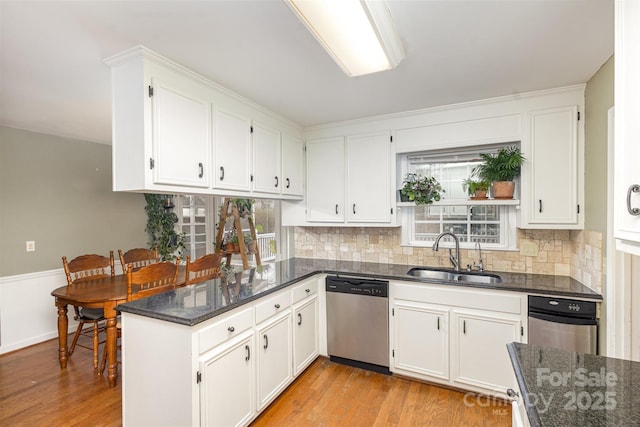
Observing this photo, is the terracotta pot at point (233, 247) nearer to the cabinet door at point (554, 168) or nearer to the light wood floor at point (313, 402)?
the light wood floor at point (313, 402)

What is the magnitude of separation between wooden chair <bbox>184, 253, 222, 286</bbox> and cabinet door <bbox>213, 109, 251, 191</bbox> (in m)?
0.68

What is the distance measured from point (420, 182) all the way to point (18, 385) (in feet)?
13.0

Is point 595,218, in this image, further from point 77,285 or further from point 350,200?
point 77,285

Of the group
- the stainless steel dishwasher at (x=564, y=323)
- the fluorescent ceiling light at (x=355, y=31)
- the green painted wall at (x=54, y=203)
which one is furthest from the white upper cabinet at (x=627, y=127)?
the green painted wall at (x=54, y=203)

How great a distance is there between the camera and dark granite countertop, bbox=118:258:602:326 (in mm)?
1750

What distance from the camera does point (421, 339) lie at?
2.54 meters

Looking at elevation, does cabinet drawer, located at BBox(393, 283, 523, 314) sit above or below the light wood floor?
above

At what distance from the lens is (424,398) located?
2.37 m

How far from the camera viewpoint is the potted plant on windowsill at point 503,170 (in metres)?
2.48

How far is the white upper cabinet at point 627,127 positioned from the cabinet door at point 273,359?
1.96m

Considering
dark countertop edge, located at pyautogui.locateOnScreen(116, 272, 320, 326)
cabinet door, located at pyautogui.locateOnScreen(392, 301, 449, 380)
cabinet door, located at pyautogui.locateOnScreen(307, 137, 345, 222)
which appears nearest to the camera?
dark countertop edge, located at pyautogui.locateOnScreen(116, 272, 320, 326)

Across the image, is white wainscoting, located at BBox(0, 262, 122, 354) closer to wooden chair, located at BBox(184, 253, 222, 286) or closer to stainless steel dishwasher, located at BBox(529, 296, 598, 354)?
wooden chair, located at BBox(184, 253, 222, 286)

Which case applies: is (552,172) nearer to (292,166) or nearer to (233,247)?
(292,166)

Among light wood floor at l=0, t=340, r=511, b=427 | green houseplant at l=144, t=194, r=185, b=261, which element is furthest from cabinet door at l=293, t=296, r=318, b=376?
green houseplant at l=144, t=194, r=185, b=261
